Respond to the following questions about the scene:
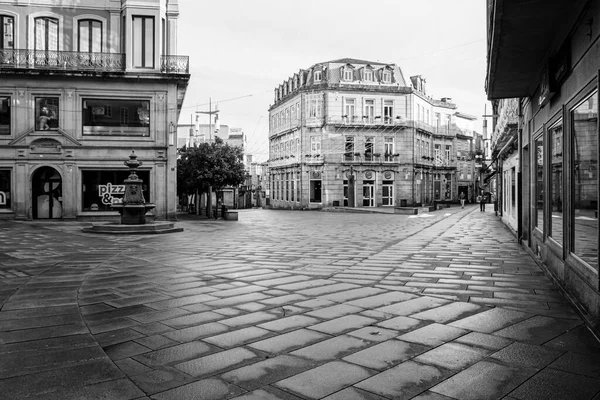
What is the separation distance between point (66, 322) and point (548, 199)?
7.61m

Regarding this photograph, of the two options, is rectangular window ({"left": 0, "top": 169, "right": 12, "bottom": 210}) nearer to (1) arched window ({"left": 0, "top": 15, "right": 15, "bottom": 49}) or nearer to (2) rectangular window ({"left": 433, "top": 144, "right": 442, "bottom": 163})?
(1) arched window ({"left": 0, "top": 15, "right": 15, "bottom": 49})

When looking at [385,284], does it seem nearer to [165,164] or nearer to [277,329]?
[277,329]

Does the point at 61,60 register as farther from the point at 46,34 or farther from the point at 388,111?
the point at 388,111

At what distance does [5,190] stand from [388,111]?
36456 mm

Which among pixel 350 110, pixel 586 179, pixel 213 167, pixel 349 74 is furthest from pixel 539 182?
pixel 349 74

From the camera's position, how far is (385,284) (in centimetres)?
763

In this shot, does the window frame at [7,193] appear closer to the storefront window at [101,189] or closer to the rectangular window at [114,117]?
the storefront window at [101,189]

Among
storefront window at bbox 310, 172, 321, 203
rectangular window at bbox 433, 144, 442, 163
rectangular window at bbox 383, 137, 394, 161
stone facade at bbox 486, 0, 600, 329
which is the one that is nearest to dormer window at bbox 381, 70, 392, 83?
rectangular window at bbox 383, 137, 394, 161

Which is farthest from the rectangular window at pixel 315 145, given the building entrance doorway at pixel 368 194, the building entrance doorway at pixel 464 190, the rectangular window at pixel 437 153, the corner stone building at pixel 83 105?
the building entrance doorway at pixel 464 190

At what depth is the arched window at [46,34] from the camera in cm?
2562

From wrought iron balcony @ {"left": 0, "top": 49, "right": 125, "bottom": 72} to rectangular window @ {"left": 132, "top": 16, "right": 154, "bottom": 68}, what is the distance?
74 centimetres

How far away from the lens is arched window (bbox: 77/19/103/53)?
26.1 m

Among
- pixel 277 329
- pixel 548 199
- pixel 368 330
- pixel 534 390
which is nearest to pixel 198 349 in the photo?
pixel 277 329

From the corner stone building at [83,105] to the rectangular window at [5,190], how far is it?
0.05 m
